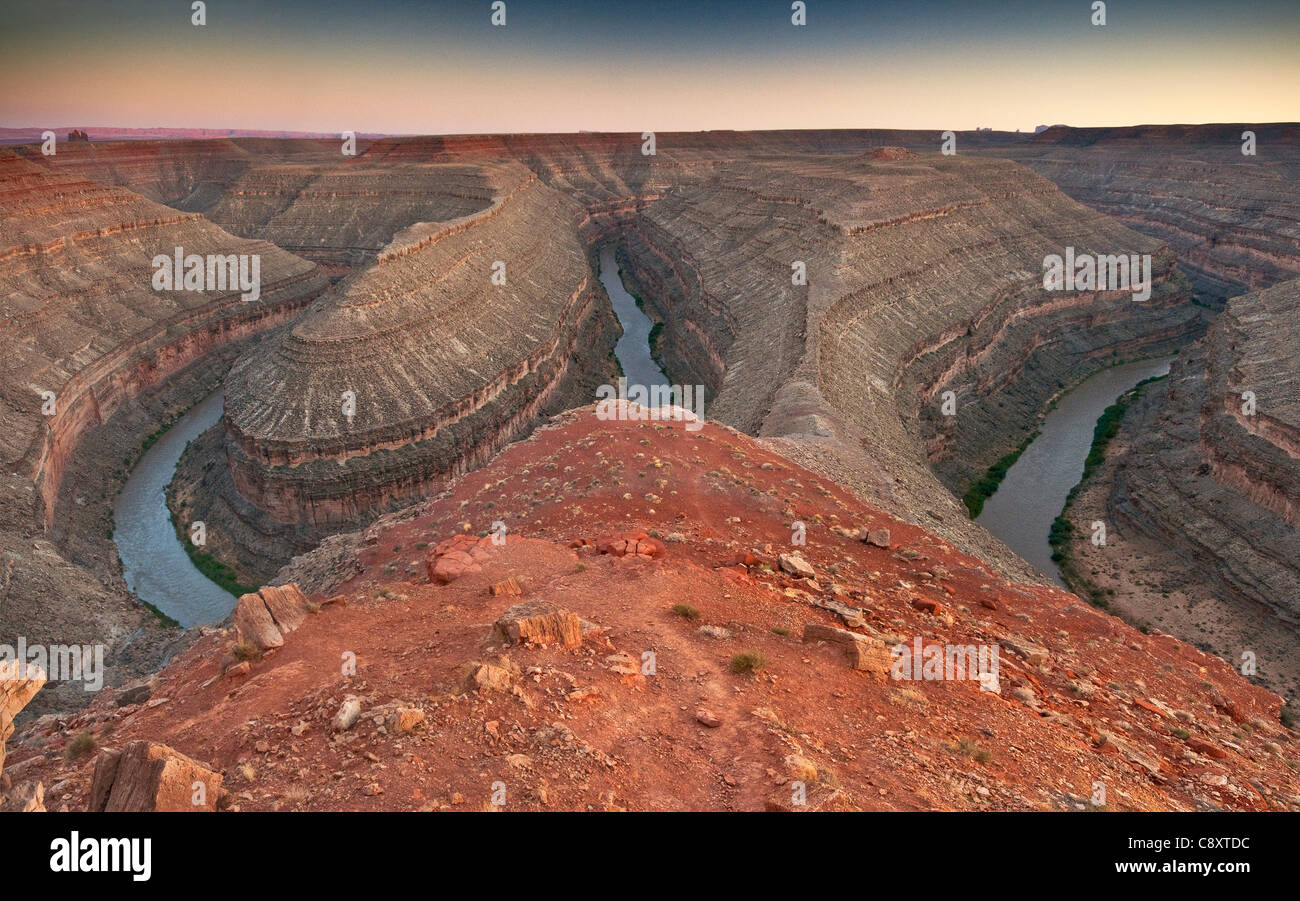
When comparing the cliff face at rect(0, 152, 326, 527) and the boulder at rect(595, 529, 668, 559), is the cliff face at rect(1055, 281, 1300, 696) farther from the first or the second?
the cliff face at rect(0, 152, 326, 527)

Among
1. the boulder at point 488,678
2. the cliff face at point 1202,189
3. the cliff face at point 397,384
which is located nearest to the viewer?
the boulder at point 488,678

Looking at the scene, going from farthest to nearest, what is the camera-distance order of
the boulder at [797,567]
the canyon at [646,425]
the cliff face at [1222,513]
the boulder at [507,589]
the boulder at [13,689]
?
the cliff face at [1222,513] < the boulder at [797,567] < the boulder at [507,589] < the canyon at [646,425] < the boulder at [13,689]

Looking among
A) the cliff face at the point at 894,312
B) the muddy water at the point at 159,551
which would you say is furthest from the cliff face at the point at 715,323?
the muddy water at the point at 159,551

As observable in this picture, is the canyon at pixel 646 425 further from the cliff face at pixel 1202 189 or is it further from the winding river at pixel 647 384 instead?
the winding river at pixel 647 384

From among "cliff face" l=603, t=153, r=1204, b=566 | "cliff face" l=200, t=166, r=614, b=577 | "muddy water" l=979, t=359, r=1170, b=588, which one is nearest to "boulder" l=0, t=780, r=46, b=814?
"cliff face" l=603, t=153, r=1204, b=566

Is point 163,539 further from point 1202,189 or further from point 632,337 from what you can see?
point 1202,189

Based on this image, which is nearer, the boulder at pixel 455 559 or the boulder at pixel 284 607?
the boulder at pixel 284 607

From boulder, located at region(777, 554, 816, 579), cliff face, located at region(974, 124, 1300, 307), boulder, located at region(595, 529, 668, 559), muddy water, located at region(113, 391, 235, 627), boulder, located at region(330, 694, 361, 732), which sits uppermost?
cliff face, located at region(974, 124, 1300, 307)
